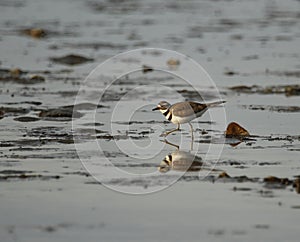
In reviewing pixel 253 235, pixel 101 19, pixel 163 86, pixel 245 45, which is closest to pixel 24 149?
pixel 253 235

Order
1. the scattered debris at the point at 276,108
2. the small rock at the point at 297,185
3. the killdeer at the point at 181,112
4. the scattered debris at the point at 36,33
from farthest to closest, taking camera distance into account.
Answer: the scattered debris at the point at 36,33 < the scattered debris at the point at 276,108 < the killdeer at the point at 181,112 < the small rock at the point at 297,185

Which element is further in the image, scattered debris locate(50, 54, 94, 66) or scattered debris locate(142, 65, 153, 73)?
scattered debris locate(50, 54, 94, 66)

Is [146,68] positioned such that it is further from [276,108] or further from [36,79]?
[276,108]

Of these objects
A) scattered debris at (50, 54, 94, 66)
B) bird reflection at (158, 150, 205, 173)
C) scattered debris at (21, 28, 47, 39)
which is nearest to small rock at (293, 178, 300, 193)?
bird reflection at (158, 150, 205, 173)

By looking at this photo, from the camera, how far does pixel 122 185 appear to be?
10219 mm

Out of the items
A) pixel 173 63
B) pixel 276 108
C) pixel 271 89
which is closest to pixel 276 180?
pixel 276 108

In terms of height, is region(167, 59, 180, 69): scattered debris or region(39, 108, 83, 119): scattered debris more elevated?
region(167, 59, 180, 69): scattered debris

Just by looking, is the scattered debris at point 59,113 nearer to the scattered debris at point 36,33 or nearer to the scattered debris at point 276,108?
the scattered debris at point 276,108

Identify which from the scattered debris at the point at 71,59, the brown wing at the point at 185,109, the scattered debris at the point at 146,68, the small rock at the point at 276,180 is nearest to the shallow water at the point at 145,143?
the small rock at the point at 276,180

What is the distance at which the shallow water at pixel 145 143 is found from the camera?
8.78 meters

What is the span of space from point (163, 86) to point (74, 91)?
80.7 inches

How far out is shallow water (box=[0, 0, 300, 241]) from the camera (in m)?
8.78

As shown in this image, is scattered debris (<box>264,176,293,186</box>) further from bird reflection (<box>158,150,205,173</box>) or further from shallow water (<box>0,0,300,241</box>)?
bird reflection (<box>158,150,205,173</box>)

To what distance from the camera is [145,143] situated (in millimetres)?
12656
